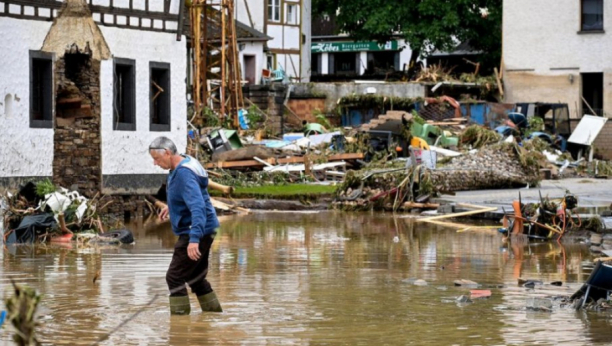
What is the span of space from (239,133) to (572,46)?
14.5 meters

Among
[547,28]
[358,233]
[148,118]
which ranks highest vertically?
[547,28]

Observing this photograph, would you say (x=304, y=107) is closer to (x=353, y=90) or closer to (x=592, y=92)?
(x=353, y=90)

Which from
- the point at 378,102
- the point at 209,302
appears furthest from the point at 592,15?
the point at 209,302

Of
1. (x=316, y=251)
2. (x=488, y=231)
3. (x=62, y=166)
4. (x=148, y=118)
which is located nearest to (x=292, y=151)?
(x=148, y=118)

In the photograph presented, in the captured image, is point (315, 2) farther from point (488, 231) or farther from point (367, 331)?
point (367, 331)

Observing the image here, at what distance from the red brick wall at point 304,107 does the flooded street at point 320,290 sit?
27.1 metres

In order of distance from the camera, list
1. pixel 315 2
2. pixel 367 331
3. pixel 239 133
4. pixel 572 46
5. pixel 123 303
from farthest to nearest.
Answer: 1. pixel 315 2
2. pixel 572 46
3. pixel 239 133
4. pixel 123 303
5. pixel 367 331

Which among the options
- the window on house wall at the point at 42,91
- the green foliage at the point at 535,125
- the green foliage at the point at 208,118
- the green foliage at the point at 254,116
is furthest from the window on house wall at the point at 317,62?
the window on house wall at the point at 42,91

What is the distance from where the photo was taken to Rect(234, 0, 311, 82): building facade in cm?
6050

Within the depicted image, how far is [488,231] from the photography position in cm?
2288

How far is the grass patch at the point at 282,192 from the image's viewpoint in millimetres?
30188

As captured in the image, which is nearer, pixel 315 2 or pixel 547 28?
pixel 547 28

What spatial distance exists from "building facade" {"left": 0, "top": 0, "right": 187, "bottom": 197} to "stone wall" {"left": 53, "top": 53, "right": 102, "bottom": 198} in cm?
2

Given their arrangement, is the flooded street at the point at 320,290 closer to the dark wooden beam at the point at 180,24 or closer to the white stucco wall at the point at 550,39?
the dark wooden beam at the point at 180,24
